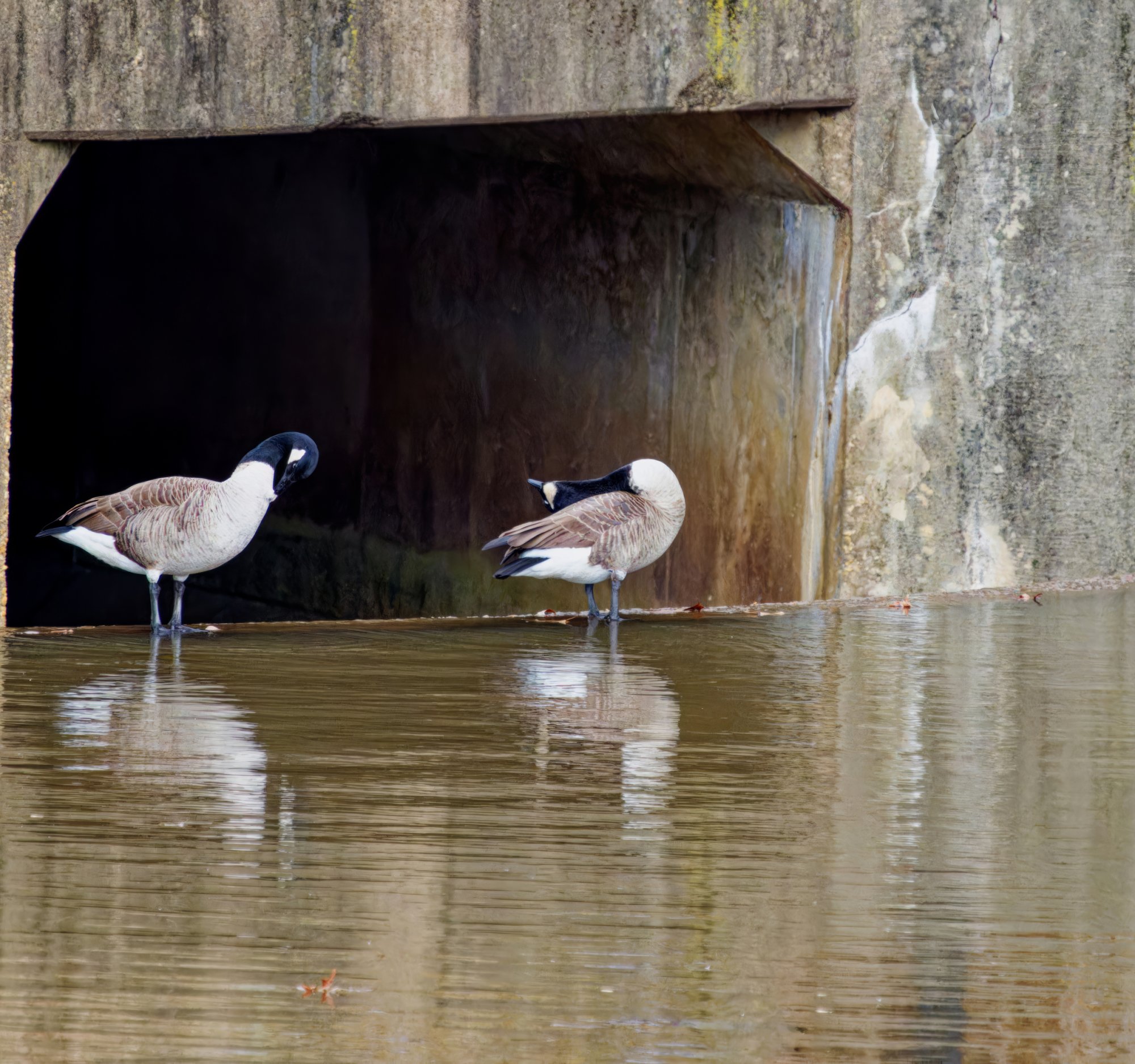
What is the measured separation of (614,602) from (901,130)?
2674 mm

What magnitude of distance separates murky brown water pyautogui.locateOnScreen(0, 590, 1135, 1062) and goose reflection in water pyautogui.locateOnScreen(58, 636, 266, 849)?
1 centimetres

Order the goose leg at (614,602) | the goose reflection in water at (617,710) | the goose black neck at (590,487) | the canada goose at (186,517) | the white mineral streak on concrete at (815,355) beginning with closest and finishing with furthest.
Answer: the goose reflection in water at (617,710)
the canada goose at (186,517)
the goose leg at (614,602)
the goose black neck at (590,487)
the white mineral streak on concrete at (815,355)

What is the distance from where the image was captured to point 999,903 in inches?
131

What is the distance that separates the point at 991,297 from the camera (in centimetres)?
778

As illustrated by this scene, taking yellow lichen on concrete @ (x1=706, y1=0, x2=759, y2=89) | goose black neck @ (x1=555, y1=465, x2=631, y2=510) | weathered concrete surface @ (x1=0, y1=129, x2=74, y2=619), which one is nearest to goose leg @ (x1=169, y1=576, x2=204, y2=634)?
weathered concrete surface @ (x1=0, y1=129, x2=74, y2=619)

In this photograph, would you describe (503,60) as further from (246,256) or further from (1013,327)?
(246,256)

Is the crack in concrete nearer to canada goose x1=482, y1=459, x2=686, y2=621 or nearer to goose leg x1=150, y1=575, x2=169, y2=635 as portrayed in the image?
canada goose x1=482, y1=459, x2=686, y2=621

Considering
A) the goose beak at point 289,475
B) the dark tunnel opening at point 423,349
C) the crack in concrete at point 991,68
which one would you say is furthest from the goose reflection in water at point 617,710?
the crack in concrete at point 991,68

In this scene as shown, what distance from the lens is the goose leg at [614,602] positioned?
680 centimetres

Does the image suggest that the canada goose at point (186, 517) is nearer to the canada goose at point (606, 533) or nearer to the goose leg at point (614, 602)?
the canada goose at point (606, 533)

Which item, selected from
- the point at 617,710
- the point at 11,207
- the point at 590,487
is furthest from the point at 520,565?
the point at 11,207

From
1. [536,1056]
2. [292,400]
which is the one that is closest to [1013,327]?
[536,1056]

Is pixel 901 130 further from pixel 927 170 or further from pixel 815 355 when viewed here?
pixel 815 355

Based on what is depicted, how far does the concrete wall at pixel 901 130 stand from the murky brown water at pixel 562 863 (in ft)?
7.40
